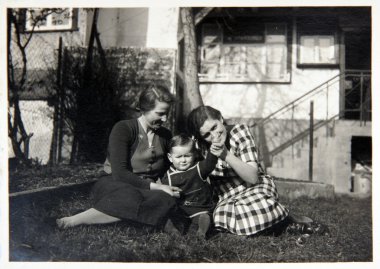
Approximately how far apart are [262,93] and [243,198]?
16.0ft

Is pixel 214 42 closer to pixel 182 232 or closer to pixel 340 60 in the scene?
pixel 340 60

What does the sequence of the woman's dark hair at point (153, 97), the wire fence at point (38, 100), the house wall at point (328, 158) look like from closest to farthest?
the woman's dark hair at point (153, 97) → the wire fence at point (38, 100) → the house wall at point (328, 158)

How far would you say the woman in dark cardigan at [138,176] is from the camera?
1906 millimetres

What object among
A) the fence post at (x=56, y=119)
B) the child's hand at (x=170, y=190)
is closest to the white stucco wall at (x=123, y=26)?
the fence post at (x=56, y=119)

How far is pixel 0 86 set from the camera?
2.04 meters

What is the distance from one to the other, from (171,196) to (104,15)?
5.66m

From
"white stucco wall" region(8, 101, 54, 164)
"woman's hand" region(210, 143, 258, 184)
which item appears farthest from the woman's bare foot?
"white stucco wall" region(8, 101, 54, 164)

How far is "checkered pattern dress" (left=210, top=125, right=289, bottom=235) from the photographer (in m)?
1.96

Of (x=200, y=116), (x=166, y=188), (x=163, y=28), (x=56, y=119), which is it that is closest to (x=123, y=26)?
(x=163, y=28)

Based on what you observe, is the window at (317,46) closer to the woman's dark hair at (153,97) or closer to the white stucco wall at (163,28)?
the white stucco wall at (163,28)

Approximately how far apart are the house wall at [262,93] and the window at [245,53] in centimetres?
14

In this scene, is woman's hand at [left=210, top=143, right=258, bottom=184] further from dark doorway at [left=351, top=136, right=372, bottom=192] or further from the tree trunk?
dark doorway at [left=351, top=136, right=372, bottom=192]

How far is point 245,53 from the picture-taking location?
22.4 ft

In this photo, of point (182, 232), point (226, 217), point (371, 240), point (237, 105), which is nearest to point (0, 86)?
point (182, 232)
